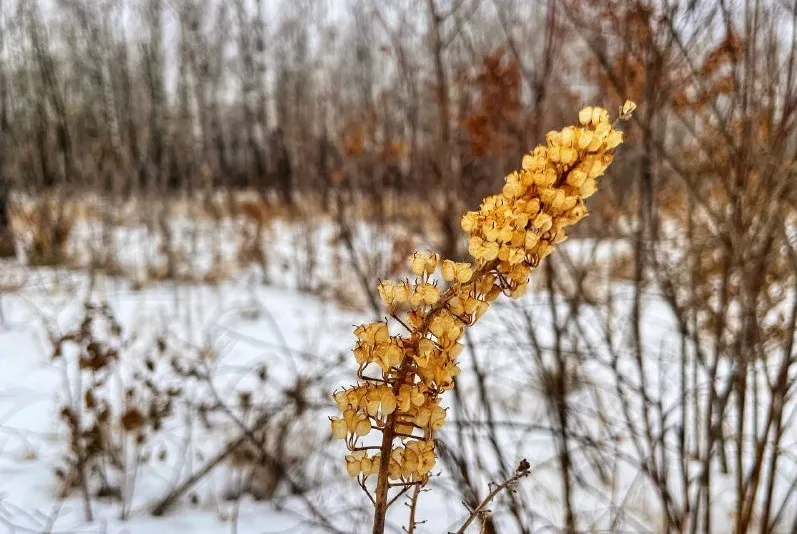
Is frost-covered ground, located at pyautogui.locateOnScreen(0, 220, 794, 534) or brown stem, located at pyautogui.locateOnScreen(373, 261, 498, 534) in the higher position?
frost-covered ground, located at pyautogui.locateOnScreen(0, 220, 794, 534)

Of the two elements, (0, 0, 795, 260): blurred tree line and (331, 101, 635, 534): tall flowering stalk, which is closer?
(331, 101, 635, 534): tall flowering stalk

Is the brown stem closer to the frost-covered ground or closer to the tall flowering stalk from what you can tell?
the tall flowering stalk

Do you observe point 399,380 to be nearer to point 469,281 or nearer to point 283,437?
point 469,281

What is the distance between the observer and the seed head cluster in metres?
0.61

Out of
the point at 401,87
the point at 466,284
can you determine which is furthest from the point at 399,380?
the point at 401,87

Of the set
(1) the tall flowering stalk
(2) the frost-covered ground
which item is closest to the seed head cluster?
(1) the tall flowering stalk

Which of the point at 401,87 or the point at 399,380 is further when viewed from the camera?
the point at 401,87

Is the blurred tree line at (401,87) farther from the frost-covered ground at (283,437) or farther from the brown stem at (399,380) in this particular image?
the brown stem at (399,380)

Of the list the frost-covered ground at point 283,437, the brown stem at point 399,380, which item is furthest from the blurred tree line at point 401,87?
the brown stem at point 399,380

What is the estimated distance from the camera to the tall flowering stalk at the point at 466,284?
24.1 inches

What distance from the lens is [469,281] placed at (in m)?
0.64

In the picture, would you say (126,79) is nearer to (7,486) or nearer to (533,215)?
(7,486)

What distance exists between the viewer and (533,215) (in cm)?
62

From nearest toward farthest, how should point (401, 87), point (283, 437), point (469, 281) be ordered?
point (469, 281) → point (283, 437) → point (401, 87)
